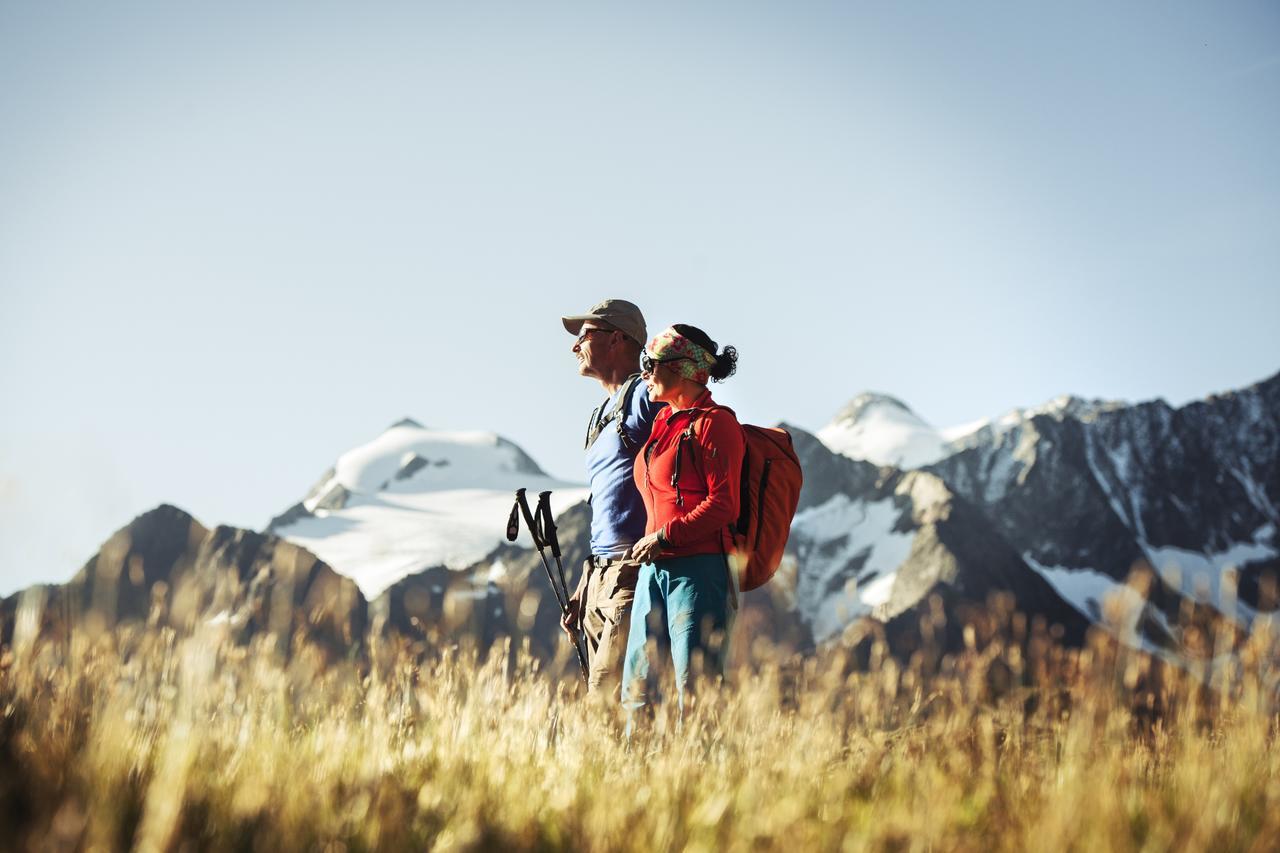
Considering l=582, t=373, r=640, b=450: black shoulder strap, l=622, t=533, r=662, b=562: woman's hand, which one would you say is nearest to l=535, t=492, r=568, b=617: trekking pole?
l=582, t=373, r=640, b=450: black shoulder strap

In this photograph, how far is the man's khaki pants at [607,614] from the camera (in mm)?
4703

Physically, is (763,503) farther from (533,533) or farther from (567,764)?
(567,764)

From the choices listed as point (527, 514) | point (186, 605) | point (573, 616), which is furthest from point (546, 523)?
point (186, 605)

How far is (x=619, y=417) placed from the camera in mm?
5004

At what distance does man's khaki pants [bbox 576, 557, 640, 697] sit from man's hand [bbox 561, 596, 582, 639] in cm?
7

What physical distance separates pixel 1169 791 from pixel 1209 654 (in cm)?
132

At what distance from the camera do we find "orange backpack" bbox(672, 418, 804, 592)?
4.55 meters

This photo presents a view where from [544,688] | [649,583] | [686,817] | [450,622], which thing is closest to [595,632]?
[649,583]

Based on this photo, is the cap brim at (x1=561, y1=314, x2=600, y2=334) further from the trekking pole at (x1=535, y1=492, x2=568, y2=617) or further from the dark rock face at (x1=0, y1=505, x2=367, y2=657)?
the dark rock face at (x1=0, y1=505, x2=367, y2=657)

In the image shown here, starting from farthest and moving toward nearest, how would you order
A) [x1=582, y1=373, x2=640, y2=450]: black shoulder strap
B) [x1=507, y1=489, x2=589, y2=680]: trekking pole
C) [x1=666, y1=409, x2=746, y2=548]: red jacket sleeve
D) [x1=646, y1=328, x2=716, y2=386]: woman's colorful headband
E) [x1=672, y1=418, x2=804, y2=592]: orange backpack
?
[x1=507, y1=489, x2=589, y2=680]: trekking pole < [x1=582, y1=373, x2=640, y2=450]: black shoulder strap < [x1=646, y1=328, x2=716, y2=386]: woman's colorful headband < [x1=672, y1=418, x2=804, y2=592]: orange backpack < [x1=666, y1=409, x2=746, y2=548]: red jacket sleeve

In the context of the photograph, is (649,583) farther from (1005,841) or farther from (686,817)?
(1005,841)

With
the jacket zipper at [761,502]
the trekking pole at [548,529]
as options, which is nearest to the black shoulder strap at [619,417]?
the trekking pole at [548,529]

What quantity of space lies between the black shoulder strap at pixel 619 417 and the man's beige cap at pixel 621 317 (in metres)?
0.25

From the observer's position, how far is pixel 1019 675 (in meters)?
4.36
